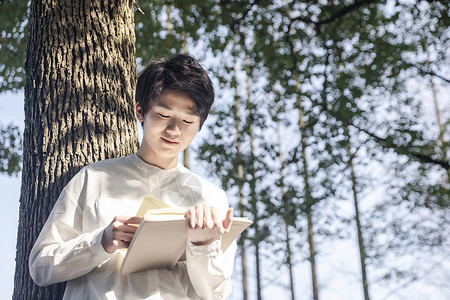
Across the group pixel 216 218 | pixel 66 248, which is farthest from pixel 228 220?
pixel 66 248

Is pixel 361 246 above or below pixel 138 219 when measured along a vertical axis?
above

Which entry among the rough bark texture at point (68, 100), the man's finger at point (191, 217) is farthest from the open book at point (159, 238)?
the rough bark texture at point (68, 100)

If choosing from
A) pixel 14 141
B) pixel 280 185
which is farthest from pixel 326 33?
pixel 14 141

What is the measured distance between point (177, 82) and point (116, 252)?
745mm

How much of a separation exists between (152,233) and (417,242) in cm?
1124

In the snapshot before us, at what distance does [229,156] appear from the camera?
308 inches

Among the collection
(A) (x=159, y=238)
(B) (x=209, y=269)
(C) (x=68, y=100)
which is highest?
(C) (x=68, y=100)

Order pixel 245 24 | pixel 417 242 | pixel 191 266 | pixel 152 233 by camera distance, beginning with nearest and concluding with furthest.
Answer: pixel 152 233 < pixel 191 266 < pixel 245 24 < pixel 417 242

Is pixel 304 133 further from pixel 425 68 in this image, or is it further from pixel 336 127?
pixel 425 68

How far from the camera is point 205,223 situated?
173cm

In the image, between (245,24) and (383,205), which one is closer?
(245,24)

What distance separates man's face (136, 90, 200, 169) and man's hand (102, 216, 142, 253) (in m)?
0.41

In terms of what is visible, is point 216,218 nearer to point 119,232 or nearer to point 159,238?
point 159,238

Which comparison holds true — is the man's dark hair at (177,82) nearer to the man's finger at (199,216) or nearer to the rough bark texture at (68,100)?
the man's finger at (199,216)
